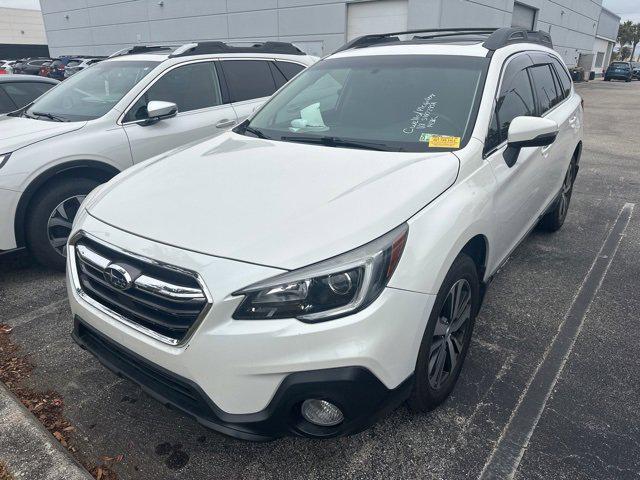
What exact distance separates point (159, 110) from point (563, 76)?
388 centimetres

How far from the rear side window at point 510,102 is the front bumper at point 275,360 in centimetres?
132

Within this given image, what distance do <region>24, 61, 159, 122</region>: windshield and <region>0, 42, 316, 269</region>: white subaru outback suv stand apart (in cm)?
1

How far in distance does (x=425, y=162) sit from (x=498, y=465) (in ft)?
4.77

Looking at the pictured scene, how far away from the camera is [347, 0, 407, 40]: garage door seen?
1712cm

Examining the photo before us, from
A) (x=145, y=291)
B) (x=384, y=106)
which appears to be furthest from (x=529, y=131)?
(x=145, y=291)

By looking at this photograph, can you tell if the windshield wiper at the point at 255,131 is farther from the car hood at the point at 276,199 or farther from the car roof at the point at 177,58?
the car roof at the point at 177,58

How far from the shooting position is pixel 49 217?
393 cm

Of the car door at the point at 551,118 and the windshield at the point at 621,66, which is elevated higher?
the car door at the point at 551,118

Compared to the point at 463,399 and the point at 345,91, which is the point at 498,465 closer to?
the point at 463,399

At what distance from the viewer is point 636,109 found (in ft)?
60.0

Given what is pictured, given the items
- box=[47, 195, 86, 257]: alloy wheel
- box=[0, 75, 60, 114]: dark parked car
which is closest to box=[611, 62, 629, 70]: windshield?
box=[0, 75, 60, 114]: dark parked car

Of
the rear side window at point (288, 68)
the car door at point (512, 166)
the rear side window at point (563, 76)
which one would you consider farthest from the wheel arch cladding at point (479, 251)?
the rear side window at point (288, 68)

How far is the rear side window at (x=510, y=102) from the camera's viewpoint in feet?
9.02

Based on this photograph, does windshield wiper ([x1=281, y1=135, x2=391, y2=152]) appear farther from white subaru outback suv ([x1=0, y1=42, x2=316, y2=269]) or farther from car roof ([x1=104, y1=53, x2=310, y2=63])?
car roof ([x1=104, y1=53, x2=310, y2=63])
